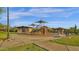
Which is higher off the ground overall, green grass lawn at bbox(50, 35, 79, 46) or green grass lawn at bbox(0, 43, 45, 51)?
green grass lawn at bbox(50, 35, 79, 46)

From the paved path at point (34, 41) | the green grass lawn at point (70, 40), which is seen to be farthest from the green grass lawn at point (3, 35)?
the green grass lawn at point (70, 40)

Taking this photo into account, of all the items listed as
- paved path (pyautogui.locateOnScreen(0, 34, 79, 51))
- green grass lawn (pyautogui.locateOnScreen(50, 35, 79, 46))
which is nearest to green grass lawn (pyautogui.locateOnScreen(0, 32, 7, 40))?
paved path (pyautogui.locateOnScreen(0, 34, 79, 51))

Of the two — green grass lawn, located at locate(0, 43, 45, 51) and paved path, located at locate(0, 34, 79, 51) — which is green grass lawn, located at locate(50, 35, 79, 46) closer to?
paved path, located at locate(0, 34, 79, 51)

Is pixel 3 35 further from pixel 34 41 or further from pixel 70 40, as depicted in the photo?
pixel 70 40

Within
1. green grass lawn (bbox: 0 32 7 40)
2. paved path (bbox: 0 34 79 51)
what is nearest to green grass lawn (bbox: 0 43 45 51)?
paved path (bbox: 0 34 79 51)

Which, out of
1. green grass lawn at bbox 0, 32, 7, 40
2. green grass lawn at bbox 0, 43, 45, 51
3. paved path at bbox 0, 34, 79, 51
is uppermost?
green grass lawn at bbox 0, 32, 7, 40

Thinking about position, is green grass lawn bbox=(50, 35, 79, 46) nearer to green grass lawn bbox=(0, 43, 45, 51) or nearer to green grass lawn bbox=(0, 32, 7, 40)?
green grass lawn bbox=(0, 43, 45, 51)

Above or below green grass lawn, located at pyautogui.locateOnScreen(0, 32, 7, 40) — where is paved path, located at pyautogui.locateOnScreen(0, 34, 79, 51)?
below

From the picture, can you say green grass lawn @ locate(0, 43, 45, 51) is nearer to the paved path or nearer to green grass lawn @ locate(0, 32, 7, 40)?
the paved path

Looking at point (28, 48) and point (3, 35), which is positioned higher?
point (3, 35)

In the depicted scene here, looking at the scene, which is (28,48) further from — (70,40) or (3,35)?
(70,40)

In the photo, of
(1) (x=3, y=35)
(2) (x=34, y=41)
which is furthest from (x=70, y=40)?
(1) (x=3, y=35)

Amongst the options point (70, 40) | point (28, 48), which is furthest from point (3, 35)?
point (70, 40)
